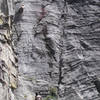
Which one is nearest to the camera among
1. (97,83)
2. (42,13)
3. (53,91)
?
(53,91)

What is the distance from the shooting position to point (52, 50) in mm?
18000

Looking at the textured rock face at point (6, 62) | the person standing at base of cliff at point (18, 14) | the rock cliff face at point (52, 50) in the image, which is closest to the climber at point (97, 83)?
the rock cliff face at point (52, 50)

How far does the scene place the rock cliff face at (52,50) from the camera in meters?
16.3

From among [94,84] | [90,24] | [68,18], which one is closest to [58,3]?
[68,18]

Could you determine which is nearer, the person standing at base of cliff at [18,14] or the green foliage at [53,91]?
the green foliage at [53,91]

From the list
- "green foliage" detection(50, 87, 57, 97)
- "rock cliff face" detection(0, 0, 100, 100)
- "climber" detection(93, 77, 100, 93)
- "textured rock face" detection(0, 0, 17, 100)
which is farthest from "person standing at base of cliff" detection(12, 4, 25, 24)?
"climber" detection(93, 77, 100, 93)

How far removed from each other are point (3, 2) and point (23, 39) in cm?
260

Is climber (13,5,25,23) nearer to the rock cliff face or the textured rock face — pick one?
the rock cliff face

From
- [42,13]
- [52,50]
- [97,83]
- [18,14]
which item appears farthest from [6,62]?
[42,13]

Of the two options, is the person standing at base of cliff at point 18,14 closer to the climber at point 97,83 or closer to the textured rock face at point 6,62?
the textured rock face at point 6,62

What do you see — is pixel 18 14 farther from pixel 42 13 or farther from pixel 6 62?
pixel 6 62

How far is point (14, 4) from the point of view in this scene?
2003 centimetres

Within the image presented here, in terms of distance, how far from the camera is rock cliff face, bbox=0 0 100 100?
643 inches

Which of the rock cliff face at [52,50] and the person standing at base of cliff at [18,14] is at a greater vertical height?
the person standing at base of cliff at [18,14]
